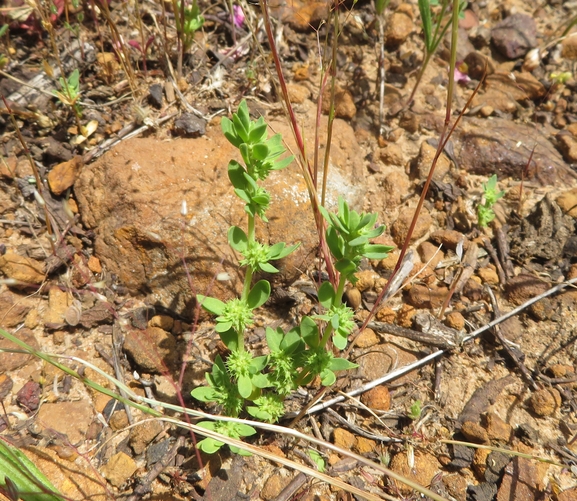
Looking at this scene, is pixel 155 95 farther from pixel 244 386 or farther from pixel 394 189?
pixel 244 386

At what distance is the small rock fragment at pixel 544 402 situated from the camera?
2641 millimetres

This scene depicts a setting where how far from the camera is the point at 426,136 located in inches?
147

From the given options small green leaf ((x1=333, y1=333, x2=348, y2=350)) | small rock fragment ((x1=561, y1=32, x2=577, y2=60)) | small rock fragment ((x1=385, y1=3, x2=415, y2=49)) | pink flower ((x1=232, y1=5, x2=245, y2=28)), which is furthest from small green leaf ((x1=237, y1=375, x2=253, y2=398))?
small rock fragment ((x1=561, y1=32, x2=577, y2=60))

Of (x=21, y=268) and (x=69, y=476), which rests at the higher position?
(x=21, y=268)

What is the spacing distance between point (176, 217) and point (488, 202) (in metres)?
2.12

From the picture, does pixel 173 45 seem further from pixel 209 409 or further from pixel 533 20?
pixel 533 20

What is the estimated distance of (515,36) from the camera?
13.8 feet

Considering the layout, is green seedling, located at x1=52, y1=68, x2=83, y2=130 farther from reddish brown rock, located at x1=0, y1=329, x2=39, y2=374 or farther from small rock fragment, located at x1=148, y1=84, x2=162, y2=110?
reddish brown rock, located at x1=0, y1=329, x2=39, y2=374

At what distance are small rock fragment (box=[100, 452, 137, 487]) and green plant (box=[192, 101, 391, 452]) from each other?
20.8 inches

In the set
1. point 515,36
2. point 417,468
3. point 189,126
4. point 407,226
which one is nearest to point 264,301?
point 417,468

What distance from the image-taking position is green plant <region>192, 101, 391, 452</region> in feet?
5.99

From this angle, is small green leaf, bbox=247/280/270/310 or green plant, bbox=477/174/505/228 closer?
small green leaf, bbox=247/280/270/310

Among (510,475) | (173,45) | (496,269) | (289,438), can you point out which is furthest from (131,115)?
(510,475)

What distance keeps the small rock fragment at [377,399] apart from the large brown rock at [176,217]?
32.9 inches
